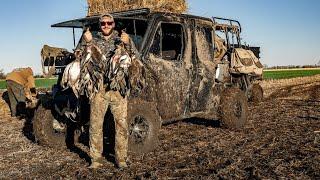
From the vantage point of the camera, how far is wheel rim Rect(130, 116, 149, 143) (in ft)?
21.9

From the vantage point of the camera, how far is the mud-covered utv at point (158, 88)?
6809 mm

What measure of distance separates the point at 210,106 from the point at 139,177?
3569 millimetres

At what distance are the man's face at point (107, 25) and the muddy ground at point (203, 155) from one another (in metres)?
1.77

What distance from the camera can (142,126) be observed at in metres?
6.78

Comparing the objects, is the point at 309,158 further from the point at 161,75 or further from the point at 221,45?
the point at 221,45

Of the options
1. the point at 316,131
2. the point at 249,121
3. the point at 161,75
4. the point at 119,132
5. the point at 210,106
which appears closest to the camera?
the point at 119,132

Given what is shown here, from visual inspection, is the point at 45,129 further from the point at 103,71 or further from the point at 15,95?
the point at 15,95

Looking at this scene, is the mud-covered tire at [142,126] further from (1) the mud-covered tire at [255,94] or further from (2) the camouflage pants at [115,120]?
(1) the mud-covered tire at [255,94]

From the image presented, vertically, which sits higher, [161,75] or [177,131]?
[161,75]

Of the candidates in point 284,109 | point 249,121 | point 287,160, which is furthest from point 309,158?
point 284,109

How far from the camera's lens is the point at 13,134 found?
30.4 ft

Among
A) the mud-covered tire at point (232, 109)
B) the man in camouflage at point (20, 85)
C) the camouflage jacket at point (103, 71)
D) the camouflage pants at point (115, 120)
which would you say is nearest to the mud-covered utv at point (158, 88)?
the mud-covered tire at point (232, 109)

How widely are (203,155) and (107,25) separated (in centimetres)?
230

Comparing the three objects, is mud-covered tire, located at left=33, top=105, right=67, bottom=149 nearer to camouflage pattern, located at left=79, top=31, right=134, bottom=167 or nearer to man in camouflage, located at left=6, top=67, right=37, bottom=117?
camouflage pattern, located at left=79, top=31, right=134, bottom=167
